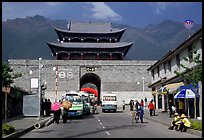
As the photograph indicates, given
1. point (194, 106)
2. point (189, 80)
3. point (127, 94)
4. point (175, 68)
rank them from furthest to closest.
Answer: point (127, 94), point (175, 68), point (194, 106), point (189, 80)

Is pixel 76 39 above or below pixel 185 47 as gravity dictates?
above

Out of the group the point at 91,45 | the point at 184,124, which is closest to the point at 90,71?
the point at 91,45

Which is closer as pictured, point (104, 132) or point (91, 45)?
point (104, 132)

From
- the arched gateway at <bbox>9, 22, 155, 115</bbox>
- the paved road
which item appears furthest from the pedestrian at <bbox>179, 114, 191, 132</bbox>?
the arched gateway at <bbox>9, 22, 155, 115</bbox>

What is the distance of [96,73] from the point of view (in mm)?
68062

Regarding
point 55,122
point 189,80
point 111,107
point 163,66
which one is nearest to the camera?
point 189,80

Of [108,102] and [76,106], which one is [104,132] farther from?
[108,102]

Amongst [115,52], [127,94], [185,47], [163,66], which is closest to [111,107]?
[163,66]

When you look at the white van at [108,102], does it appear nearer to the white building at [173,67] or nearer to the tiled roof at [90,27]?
the white building at [173,67]

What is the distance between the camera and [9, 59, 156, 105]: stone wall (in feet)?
217

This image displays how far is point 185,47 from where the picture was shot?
27.8 m

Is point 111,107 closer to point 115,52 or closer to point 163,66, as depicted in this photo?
point 163,66

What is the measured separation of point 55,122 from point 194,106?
11.1 m

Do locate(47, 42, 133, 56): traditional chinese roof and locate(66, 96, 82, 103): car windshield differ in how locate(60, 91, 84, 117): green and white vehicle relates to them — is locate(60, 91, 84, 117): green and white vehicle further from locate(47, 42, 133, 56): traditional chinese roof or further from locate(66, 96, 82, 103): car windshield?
locate(47, 42, 133, 56): traditional chinese roof
